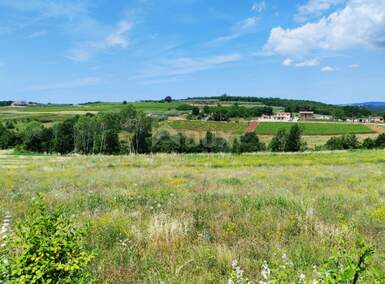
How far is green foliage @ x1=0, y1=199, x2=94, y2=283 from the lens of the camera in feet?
9.78

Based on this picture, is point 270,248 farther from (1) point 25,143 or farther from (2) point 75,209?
(1) point 25,143

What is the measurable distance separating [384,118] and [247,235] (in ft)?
571

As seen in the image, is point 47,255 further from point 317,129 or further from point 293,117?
point 293,117

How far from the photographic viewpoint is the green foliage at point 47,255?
298cm

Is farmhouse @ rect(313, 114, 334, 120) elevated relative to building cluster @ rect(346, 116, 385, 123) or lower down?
elevated

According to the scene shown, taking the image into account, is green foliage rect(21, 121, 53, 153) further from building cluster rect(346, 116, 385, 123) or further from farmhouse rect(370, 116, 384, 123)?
farmhouse rect(370, 116, 384, 123)

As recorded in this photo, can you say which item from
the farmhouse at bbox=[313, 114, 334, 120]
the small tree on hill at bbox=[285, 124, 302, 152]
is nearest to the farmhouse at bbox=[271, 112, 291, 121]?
the farmhouse at bbox=[313, 114, 334, 120]

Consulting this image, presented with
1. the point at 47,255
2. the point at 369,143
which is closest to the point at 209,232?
the point at 47,255

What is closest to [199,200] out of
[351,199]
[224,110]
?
[351,199]

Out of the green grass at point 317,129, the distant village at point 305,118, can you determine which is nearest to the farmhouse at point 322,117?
the distant village at point 305,118

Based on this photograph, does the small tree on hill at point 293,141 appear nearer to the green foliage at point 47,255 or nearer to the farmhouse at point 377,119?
the farmhouse at point 377,119

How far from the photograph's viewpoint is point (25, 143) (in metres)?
91.2

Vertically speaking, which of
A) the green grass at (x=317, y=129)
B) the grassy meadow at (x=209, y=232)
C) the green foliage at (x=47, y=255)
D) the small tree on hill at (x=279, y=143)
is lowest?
the small tree on hill at (x=279, y=143)

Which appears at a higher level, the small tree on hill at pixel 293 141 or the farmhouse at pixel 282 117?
the farmhouse at pixel 282 117
